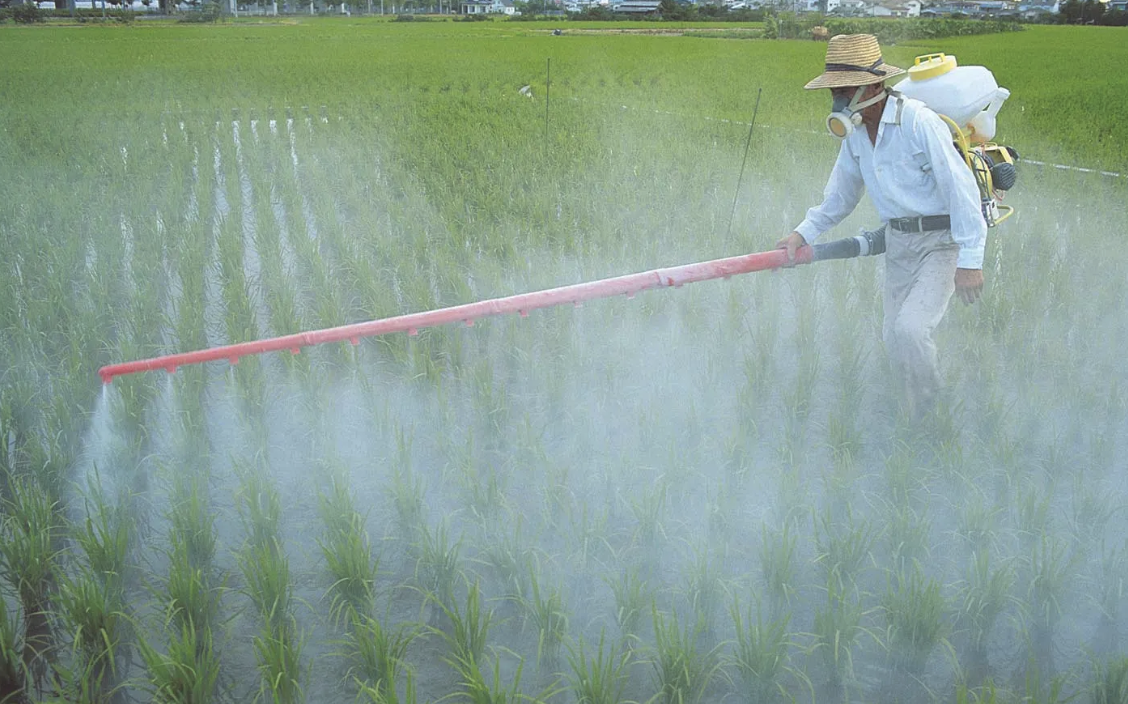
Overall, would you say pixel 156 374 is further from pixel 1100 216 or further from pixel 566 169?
pixel 1100 216

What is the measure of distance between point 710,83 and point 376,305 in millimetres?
11090

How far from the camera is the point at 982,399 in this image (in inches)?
129

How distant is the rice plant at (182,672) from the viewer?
72.2 inches

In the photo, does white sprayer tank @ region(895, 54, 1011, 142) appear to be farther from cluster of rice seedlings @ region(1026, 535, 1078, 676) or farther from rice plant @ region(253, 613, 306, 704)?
rice plant @ region(253, 613, 306, 704)

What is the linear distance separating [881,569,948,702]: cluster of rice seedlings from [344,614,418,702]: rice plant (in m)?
1.03

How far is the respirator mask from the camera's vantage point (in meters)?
2.81

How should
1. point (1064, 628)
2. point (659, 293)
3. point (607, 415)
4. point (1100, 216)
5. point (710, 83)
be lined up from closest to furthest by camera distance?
point (1064, 628), point (607, 415), point (659, 293), point (1100, 216), point (710, 83)

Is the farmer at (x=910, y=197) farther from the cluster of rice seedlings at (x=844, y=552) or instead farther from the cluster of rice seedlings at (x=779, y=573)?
the cluster of rice seedlings at (x=779, y=573)

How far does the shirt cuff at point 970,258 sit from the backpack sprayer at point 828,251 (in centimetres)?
17

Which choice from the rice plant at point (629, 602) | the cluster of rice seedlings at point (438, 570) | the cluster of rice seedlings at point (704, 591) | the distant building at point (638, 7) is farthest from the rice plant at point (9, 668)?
the distant building at point (638, 7)

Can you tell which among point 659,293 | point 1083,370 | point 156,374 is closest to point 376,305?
point 156,374

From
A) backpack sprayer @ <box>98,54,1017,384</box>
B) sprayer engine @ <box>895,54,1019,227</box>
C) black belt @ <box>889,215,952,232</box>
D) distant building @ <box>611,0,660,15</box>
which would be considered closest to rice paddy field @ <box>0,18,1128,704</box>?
backpack sprayer @ <box>98,54,1017,384</box>

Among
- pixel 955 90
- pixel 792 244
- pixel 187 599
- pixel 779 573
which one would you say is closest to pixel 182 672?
pixel 187 599

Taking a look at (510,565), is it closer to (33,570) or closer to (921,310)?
(33,570)
